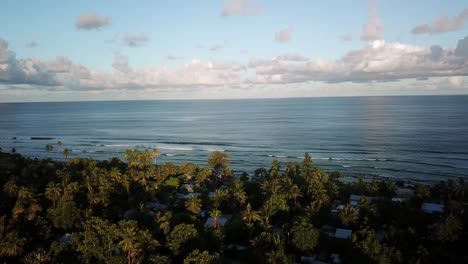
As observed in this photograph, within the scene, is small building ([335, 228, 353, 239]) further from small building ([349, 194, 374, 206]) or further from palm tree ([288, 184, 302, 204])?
small building ([349, 194, 374, 206])

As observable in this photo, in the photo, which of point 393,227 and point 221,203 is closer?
point 393,227

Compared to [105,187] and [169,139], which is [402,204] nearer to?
[105,187]

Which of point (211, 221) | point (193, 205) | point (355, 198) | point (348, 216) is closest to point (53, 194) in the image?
point (193, 205)

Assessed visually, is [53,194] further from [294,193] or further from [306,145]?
[306,145]

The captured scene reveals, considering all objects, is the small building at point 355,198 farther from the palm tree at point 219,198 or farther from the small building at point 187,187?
the small building at point 187,187

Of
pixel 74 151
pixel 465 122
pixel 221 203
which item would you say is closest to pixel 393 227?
pixel 221 203
